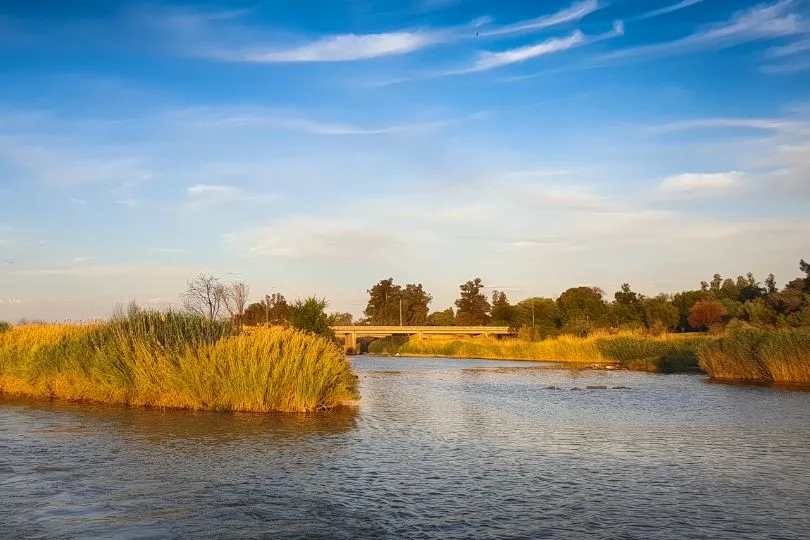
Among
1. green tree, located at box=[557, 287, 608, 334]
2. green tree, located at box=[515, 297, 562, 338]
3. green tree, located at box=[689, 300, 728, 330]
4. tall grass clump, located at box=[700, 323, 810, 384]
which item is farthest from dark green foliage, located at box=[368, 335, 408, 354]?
tall grass clump, located at box=[700, 323, 810, 384]

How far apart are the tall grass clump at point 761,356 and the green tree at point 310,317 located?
768 inches

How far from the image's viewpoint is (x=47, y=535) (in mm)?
8922

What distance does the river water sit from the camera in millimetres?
9555

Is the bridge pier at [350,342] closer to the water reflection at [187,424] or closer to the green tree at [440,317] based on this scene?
the green tree at [440,317]

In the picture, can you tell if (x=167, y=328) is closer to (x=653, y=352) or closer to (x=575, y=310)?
(x=653, y=352)

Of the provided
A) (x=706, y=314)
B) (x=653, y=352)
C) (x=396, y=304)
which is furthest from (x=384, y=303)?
(x=653, y=352)

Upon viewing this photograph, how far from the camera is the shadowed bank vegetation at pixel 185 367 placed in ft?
66.7

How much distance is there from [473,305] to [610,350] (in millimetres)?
87458

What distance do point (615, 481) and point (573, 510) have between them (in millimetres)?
2183

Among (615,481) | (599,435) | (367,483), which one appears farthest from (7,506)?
(599,435)

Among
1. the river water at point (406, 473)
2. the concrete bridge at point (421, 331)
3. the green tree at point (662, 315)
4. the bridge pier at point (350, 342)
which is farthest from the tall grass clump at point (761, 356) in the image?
the bridge pier at point (350, 342)

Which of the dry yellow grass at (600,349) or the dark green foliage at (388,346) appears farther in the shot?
the dark green foliage at (388,346)

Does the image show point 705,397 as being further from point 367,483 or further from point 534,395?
point 367,483

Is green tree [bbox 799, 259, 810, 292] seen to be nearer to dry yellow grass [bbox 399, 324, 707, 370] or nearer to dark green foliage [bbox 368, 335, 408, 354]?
dry yellow grass [bbox 399, 324, 707, 370]
